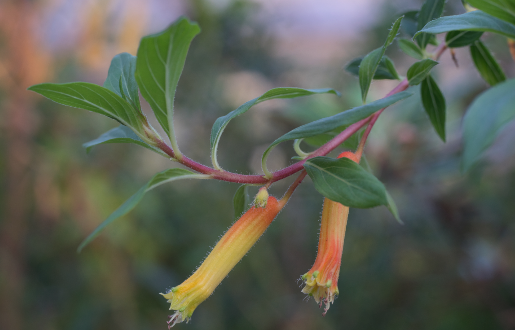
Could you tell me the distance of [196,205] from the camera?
7.52ft

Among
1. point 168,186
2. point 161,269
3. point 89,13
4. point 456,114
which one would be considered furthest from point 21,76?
point 456,114

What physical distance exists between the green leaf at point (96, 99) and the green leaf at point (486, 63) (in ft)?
1.62

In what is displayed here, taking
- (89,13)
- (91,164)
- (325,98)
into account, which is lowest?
(325,98)

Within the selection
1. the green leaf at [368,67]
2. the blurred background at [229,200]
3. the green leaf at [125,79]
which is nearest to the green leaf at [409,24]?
the green leaf at [368,67]

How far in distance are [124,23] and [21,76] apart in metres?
0.65

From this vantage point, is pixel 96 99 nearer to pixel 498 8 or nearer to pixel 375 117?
pixel 375 117

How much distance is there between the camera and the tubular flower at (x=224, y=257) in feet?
1.46

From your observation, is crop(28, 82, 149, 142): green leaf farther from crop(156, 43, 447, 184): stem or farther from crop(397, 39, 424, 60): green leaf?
crop(397, 39, 424, 60): green leaf

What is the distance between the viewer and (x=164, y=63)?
38cm

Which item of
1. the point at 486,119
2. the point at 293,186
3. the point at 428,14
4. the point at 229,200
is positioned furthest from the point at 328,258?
the point at 229,200

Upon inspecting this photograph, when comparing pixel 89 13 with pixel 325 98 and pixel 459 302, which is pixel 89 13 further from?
pixel 459 302

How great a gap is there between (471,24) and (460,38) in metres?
0.15

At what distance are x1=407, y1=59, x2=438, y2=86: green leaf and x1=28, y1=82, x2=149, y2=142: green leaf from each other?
319 mm

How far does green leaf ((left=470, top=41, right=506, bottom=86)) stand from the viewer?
58 cm
